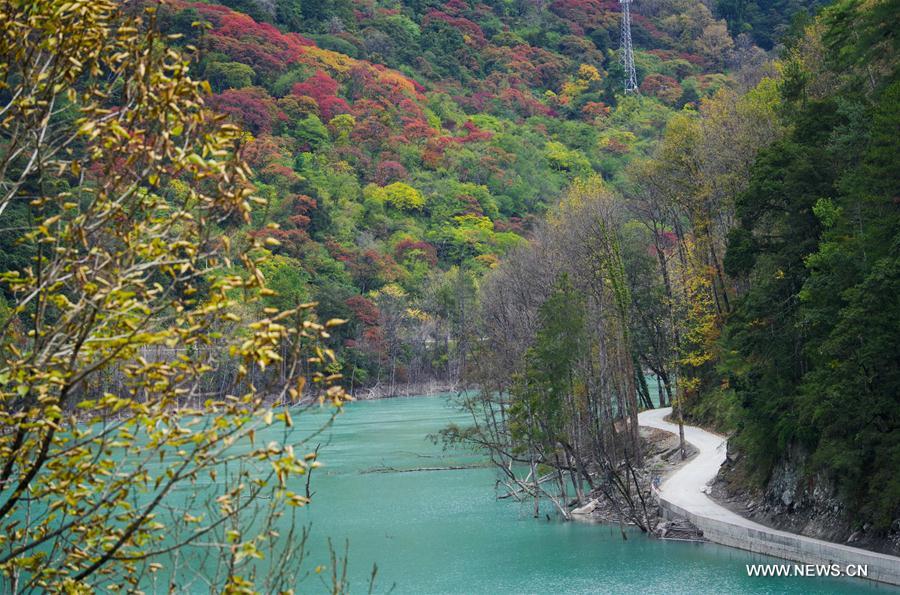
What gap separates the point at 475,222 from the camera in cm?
7900

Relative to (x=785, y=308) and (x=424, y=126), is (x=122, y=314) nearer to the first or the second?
(x=785, y=308)

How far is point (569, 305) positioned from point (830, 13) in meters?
10.3

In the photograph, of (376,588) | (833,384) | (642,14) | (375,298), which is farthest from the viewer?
(642,14)

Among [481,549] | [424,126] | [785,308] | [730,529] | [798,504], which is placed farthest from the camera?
[424,126]

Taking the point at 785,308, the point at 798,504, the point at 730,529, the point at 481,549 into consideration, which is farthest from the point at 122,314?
the point at 481,549

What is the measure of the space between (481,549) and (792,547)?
675 centimetres

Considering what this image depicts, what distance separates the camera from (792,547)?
657 inches

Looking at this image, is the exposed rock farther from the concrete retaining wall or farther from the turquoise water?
the turquoise water

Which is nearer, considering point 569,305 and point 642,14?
point 569,305

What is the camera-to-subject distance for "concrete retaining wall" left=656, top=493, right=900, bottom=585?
14.3 meters

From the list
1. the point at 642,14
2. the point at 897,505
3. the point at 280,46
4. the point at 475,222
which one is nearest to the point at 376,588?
the point at 897,505

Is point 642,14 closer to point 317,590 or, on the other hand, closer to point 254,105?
point 254,105

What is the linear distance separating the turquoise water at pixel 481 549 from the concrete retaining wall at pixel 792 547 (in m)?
0.22

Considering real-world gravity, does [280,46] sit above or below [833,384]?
above
